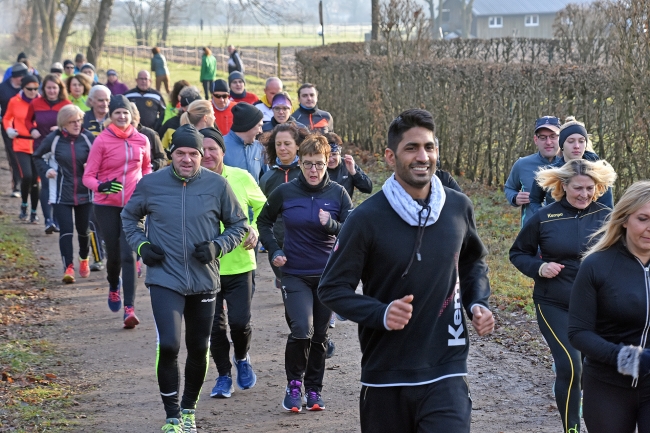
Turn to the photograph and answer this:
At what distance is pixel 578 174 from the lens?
6289mm

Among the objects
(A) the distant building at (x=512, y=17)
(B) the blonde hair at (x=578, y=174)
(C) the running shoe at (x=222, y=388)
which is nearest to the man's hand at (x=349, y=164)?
(C) the running shoe at (x=222, y=388)

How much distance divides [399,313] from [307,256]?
10.6 feet

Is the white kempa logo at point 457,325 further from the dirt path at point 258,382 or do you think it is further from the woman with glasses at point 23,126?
the woman with glasses at point 23,126

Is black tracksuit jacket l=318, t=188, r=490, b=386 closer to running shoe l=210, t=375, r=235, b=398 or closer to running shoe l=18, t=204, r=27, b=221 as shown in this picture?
running shoe l=210, t=375, r=235, b=398

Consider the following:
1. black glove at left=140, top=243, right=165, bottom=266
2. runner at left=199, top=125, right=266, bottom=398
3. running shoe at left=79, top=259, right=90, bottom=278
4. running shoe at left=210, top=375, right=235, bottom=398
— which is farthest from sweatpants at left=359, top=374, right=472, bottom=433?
running shoe at left=79, top=259, right=90, bottom=278

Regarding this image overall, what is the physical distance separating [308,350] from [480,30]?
95605 millimetres

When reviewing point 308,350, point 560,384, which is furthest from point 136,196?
point 560,384

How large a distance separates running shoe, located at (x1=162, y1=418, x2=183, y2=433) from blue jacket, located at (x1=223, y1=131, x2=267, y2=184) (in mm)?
3183

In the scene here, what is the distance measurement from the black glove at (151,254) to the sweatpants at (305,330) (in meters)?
1.25

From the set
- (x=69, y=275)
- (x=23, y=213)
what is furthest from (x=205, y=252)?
(x=23, y=213)

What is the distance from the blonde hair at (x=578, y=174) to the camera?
628cm

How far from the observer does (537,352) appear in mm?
8672

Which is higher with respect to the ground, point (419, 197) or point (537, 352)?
point (419, 197)

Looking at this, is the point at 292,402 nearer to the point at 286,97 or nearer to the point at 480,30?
the point at 286,97
